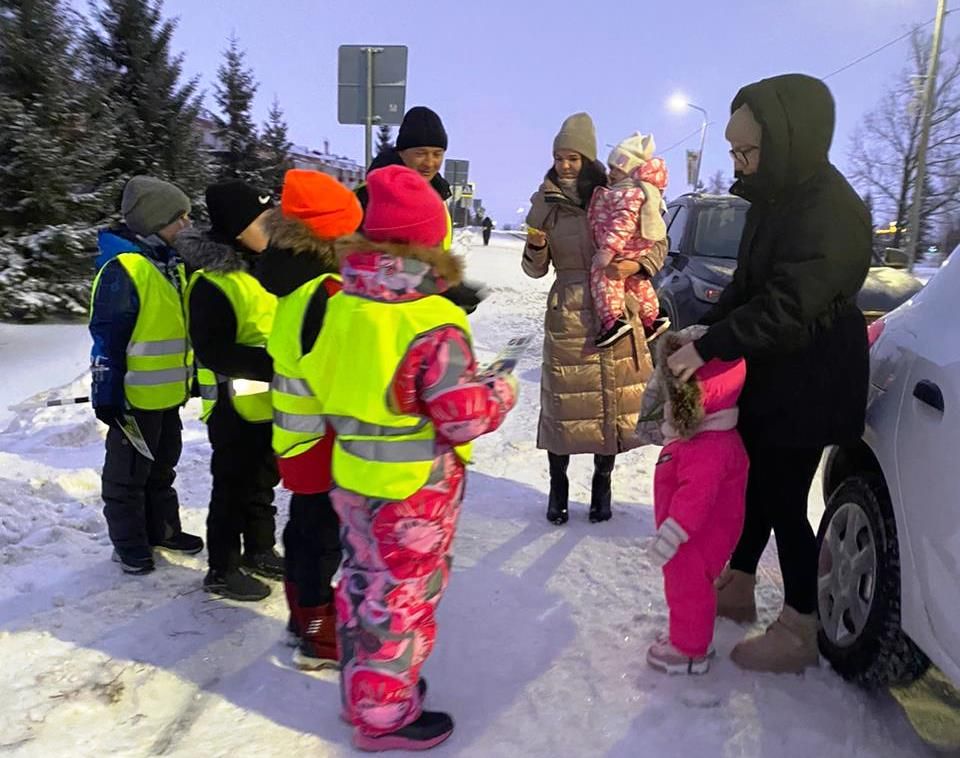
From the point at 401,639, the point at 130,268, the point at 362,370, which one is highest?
the point at 130,268

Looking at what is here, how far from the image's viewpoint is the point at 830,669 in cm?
287

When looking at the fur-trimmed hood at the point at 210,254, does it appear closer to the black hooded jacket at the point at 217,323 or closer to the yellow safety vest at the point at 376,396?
the black hooded jacket at the point at 217,323

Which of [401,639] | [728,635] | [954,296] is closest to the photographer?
[401,639]

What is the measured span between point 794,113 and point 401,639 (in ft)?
7.04

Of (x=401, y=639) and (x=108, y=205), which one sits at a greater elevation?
(x=108, y=205)

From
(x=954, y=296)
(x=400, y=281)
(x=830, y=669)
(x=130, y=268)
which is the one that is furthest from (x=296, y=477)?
(x=954, y=296)

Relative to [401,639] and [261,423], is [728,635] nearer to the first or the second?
[401,639]

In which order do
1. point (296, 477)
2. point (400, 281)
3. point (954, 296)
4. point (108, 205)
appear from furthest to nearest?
point (108, 205) < point (296, 477) < point (954, 296) < point (400, 281)

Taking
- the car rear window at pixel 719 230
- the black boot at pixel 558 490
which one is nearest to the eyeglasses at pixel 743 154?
the black boot at pixel 558 490

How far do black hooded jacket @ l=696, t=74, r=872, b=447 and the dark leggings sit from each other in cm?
9

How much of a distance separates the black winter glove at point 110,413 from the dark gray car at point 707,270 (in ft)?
19.1

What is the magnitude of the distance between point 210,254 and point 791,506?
8.01ft

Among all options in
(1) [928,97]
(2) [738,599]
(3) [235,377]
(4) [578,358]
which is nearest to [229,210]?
(3) [235,377]

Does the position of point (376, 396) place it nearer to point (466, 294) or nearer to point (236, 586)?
point (466, 294)
